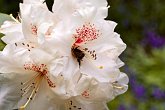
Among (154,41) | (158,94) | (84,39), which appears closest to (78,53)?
(84,39)

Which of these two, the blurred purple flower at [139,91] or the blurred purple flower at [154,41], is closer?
the blurred purple flower at [139,91]

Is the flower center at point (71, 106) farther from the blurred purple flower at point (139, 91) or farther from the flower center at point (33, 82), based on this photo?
the blurred purple flower at point (139, 91)

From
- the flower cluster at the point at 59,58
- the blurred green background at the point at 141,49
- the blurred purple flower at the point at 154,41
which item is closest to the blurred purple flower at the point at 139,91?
the blurred green background at the point at 141,49

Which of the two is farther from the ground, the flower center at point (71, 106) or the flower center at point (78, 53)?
the flower center at point (78, 53)

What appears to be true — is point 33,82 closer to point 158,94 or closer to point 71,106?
point 71,106

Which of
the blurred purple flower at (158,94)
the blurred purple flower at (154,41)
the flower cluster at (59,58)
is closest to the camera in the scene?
the flower cluster at (59,58)

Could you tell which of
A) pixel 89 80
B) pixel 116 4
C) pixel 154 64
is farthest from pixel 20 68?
pixel 116 4

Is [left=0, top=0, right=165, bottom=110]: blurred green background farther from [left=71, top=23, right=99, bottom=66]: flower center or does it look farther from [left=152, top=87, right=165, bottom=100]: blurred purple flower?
[left=71, top=23, right=99, bottom=66]: flower center

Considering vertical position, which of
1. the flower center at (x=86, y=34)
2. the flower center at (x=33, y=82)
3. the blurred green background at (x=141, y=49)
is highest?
the flower center at (x=86, y=34)

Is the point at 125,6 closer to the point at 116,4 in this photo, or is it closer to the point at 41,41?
the point at 116,4
